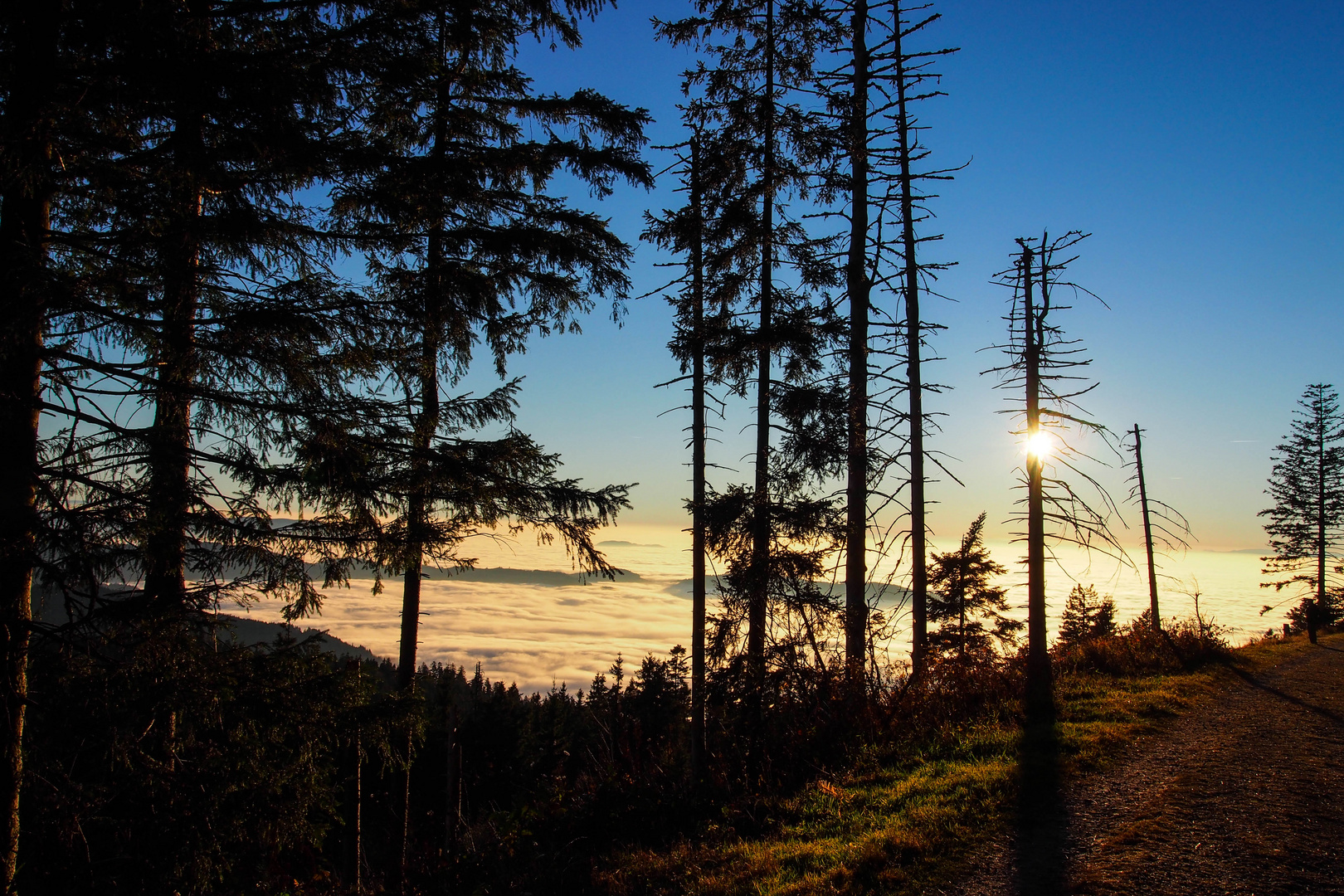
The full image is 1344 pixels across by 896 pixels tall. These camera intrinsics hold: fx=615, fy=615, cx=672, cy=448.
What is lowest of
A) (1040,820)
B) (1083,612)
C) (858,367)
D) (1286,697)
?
(1083,612)

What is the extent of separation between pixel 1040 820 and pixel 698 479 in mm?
8324

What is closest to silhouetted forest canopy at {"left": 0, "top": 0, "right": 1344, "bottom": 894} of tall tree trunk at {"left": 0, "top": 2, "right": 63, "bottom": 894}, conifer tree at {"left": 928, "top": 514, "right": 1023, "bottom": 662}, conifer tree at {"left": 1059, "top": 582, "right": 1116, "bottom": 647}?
tall tree trunk at {"left": 0, "top": 2, "right": 63, "bottom": 894}

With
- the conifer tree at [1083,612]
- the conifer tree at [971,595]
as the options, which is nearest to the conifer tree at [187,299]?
the conifer tree at [971,595]

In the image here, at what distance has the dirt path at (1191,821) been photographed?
15.1ft

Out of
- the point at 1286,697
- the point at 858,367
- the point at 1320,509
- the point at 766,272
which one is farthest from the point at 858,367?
the point at 1320,509

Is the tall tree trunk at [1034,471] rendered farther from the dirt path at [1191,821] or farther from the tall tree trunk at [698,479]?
the tall tree trunk at [698,479]

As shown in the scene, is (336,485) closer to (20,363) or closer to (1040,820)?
(20,363)

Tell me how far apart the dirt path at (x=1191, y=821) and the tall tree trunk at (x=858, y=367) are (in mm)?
3942

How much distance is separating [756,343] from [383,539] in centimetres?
903

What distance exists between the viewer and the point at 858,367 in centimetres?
1184

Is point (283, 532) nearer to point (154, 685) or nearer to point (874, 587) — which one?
point (154, 685)

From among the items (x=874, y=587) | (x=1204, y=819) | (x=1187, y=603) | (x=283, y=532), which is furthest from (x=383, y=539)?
(x=1187, y=603)

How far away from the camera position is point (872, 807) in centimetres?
647

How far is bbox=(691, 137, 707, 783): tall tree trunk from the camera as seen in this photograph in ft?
37.0
